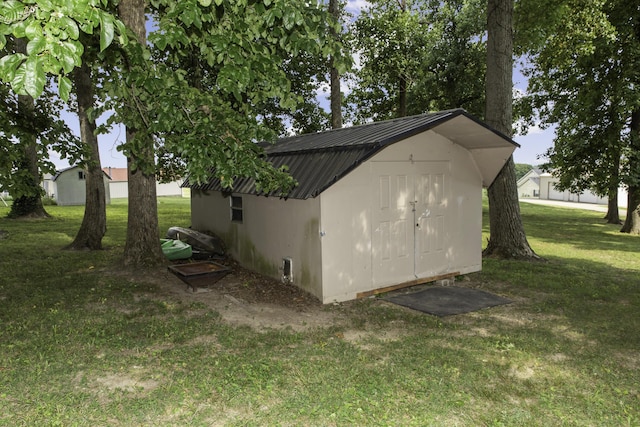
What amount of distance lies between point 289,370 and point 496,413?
2.16 m

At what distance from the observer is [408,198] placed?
833 centimetres

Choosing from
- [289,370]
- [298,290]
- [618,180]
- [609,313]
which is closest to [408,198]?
[298,290]

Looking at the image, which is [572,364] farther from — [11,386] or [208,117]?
[11,386]

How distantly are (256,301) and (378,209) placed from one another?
281cm

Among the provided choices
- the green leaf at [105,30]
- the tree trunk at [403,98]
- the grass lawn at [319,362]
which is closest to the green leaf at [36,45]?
the green leaf at [105,30]

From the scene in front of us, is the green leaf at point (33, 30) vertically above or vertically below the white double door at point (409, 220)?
above

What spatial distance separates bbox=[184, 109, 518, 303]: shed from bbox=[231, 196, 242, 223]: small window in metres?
0.14

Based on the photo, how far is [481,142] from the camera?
8633 millimetres

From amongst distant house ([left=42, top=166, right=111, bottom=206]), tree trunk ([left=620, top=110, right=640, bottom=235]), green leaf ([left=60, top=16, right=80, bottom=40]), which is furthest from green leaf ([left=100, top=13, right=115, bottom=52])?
distant house ([left=42, top=166, right=111, bottom=206])

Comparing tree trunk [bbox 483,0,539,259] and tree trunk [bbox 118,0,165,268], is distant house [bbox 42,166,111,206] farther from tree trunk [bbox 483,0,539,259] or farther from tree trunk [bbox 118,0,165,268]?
tree trunk [bbox 483,0,539,259]

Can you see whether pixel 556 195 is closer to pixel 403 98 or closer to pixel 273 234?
pixel 403 98

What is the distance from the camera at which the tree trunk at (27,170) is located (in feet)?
25.5

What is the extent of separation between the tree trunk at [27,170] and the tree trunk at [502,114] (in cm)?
1024

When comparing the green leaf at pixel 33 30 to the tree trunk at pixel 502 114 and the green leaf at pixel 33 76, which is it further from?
the tree trunk at pixel 502 114
